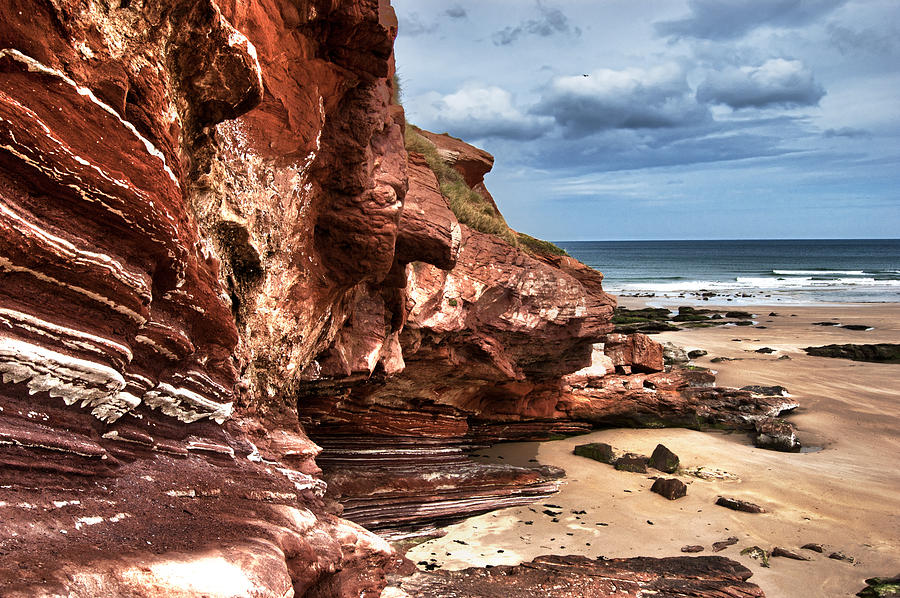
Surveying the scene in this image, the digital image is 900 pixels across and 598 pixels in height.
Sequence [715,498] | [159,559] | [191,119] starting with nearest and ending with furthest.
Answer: [159,559] → [191,119] → [715,498]

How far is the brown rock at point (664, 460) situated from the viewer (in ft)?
34.8

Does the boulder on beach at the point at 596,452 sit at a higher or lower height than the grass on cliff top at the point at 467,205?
lower

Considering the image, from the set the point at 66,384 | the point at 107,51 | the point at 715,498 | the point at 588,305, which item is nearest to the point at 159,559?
the point at 66,384

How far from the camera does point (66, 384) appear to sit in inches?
107

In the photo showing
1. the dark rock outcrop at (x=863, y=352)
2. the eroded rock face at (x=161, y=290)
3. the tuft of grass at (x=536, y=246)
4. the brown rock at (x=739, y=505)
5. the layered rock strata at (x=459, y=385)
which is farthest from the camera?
the dark rock outcrop at (x=863, y=352)

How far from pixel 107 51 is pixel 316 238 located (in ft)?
9.65

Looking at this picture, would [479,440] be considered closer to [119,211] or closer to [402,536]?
[402,536]

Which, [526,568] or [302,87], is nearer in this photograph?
[302,87]

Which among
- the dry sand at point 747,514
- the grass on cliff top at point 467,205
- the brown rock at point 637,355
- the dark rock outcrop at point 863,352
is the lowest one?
the dry sand at point 747,514

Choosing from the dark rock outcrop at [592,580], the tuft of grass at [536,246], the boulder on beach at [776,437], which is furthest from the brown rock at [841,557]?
the tuft of grass at [536,246]

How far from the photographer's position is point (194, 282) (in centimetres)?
341

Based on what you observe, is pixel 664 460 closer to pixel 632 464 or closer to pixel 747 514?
pixel 632 464

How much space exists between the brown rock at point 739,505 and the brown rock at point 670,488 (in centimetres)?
51

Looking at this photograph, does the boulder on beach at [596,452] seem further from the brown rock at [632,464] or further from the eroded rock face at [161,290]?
the eroded rock face at [161,290]
